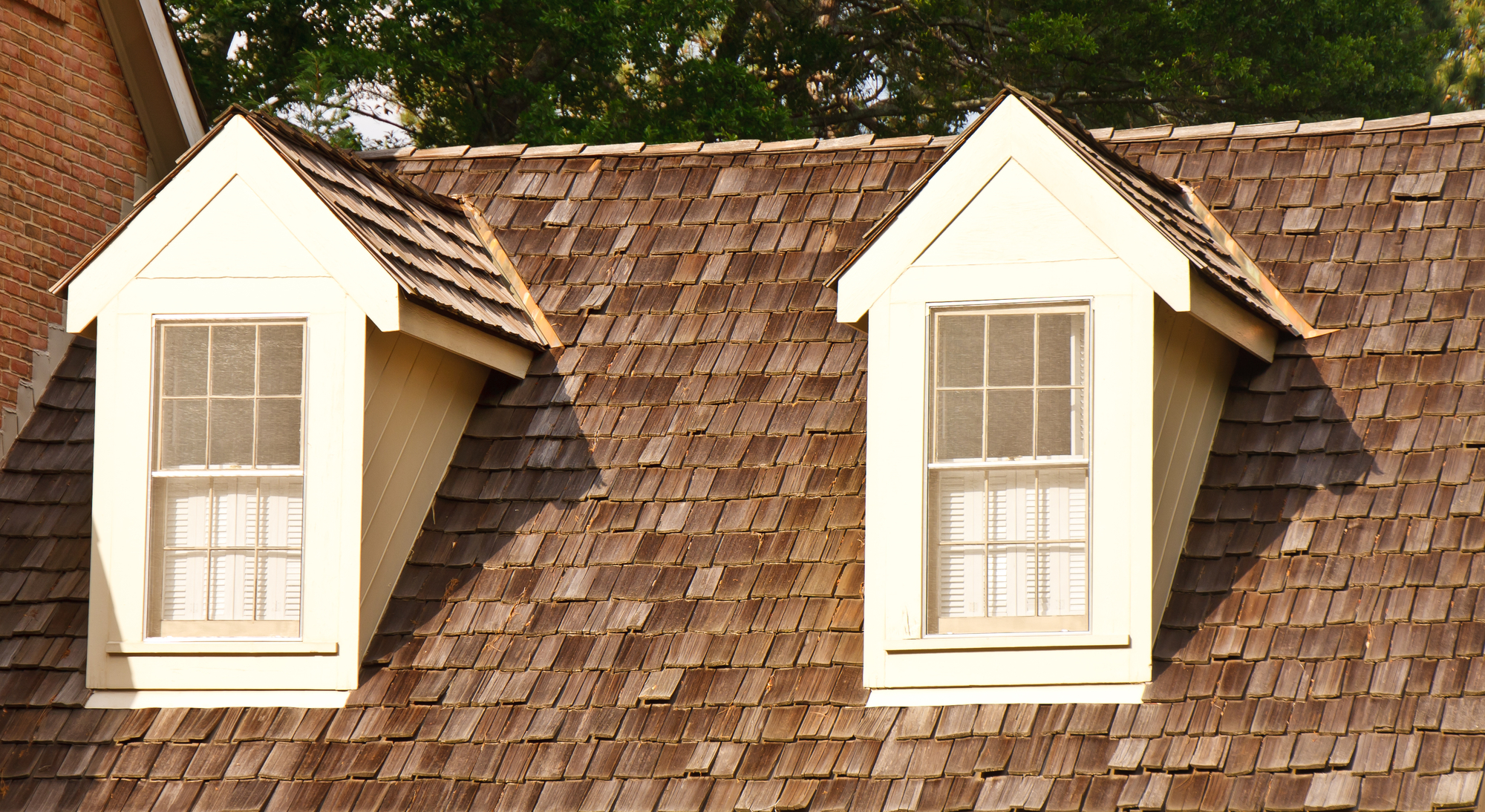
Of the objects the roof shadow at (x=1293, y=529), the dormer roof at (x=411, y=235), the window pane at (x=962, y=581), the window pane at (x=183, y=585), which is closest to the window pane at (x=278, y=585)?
the window pane at (x=183, y=585)

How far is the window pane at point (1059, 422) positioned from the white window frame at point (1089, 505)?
0.08m

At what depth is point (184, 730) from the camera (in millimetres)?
5887

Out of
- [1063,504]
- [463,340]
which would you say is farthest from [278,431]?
[1063,504]

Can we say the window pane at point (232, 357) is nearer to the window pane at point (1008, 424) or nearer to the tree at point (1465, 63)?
the window pane at point (1008, 424)

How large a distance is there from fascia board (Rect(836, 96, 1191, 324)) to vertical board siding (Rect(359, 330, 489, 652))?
1825 mm

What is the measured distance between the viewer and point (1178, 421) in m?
5.86

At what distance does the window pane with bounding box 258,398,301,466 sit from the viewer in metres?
6.16

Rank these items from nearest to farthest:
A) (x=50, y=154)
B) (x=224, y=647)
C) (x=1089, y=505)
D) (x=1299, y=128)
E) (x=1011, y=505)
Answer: (x=1089, y=505)
(x=1011, y=505)
(x=224, y=647)
(x=1299, y=128)
(x=50, y=154)

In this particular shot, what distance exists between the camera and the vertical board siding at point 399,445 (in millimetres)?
6109

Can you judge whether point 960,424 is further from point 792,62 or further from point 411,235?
point 792,62

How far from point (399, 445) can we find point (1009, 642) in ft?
8.61

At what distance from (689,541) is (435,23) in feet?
39.3

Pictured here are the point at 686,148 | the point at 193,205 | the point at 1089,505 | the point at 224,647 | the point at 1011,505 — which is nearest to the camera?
the point at 1089,505

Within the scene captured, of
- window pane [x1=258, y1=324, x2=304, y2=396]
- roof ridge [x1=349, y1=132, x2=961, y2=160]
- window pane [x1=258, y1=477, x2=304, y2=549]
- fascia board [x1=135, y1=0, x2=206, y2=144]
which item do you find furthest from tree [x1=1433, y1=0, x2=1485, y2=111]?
→ window pane [x1=258, y1=477, x2=304, y2=549]
